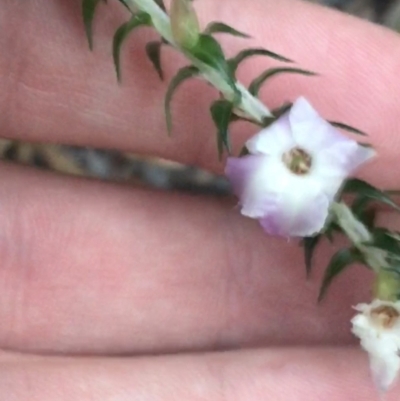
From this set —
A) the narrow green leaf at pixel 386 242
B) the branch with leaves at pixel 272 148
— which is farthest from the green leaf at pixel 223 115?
the narrow green leaf at pixel 386 242

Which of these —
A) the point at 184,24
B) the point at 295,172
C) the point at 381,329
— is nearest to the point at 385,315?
the point at 381,329

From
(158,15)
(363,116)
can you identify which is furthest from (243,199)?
(363,116)

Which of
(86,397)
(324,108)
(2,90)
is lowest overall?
(86,397)

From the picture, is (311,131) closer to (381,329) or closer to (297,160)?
(297,160)

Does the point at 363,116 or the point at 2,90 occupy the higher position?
the point at 363,116

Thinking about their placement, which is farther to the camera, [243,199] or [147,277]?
[147,277]

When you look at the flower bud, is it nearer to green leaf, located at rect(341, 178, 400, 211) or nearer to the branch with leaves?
the branch with leaves

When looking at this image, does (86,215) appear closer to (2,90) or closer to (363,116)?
(2,90)
